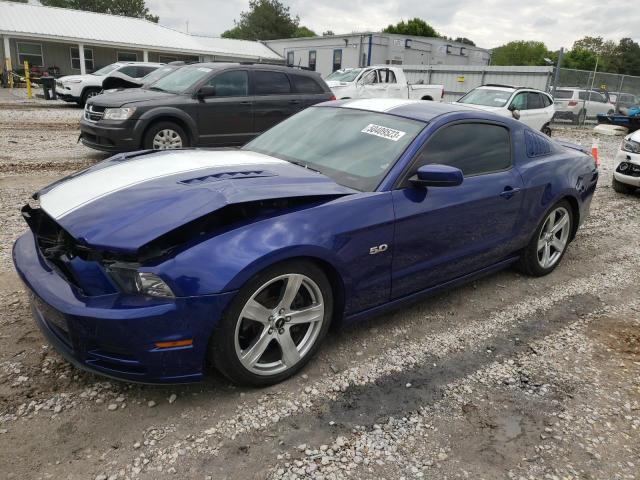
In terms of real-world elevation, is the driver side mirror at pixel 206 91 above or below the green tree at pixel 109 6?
below

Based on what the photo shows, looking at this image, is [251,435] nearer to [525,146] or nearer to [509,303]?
[509,303]

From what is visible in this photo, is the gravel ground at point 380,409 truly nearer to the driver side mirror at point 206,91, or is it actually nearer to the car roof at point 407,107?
the car roof at point 407,107

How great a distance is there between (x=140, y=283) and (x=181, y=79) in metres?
7.05

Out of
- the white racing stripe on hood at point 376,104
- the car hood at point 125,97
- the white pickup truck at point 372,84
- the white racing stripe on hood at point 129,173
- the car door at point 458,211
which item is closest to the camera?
the white racing stripe on hood at point 129,173

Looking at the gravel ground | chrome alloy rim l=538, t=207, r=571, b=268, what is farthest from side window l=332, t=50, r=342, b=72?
the gravel ground

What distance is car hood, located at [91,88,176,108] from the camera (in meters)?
7.68

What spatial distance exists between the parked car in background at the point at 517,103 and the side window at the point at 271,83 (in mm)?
6150

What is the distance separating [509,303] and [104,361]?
3.10 metres

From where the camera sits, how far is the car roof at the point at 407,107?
11.7 ft

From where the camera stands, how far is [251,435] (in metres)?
2.43

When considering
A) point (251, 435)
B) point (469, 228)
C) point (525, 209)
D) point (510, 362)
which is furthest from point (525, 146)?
point (251, 435)

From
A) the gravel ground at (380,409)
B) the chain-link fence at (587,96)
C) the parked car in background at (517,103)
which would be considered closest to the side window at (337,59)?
the chain-link fence at (587,96)

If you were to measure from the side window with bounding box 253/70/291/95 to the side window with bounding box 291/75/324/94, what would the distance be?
0.16 m

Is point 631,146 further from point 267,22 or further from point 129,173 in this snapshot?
point 267,22
